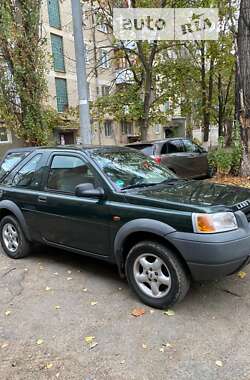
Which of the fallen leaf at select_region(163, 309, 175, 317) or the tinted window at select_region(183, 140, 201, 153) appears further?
the tinted window at select_region(183, 140, 201, 153)

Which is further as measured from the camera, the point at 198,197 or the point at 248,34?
the point at 248,34

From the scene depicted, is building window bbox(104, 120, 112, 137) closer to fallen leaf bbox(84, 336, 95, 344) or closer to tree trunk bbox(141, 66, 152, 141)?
tree trunk bbox(141, 66, 152, 141)

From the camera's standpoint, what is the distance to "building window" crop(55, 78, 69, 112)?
2259cm

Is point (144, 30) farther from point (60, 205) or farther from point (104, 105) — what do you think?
point (60, 205)

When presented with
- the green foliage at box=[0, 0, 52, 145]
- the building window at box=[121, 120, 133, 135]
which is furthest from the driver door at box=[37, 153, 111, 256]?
the building window at box=[121, 120, 133, 135]

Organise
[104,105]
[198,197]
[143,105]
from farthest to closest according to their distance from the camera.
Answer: [104,105]
[143,105]
[198,197]

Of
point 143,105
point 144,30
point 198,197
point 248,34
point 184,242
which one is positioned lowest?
point 184,242

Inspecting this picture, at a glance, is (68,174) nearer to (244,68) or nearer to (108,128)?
(244,68)

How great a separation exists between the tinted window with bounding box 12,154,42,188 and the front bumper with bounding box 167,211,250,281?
7.71 ft

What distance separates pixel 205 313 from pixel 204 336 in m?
0.38

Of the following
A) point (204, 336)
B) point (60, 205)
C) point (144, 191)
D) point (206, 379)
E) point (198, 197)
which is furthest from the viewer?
point (60, 205)

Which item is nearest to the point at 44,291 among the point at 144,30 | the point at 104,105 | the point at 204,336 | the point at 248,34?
the point at 204,336

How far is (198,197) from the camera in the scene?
3.43 m
